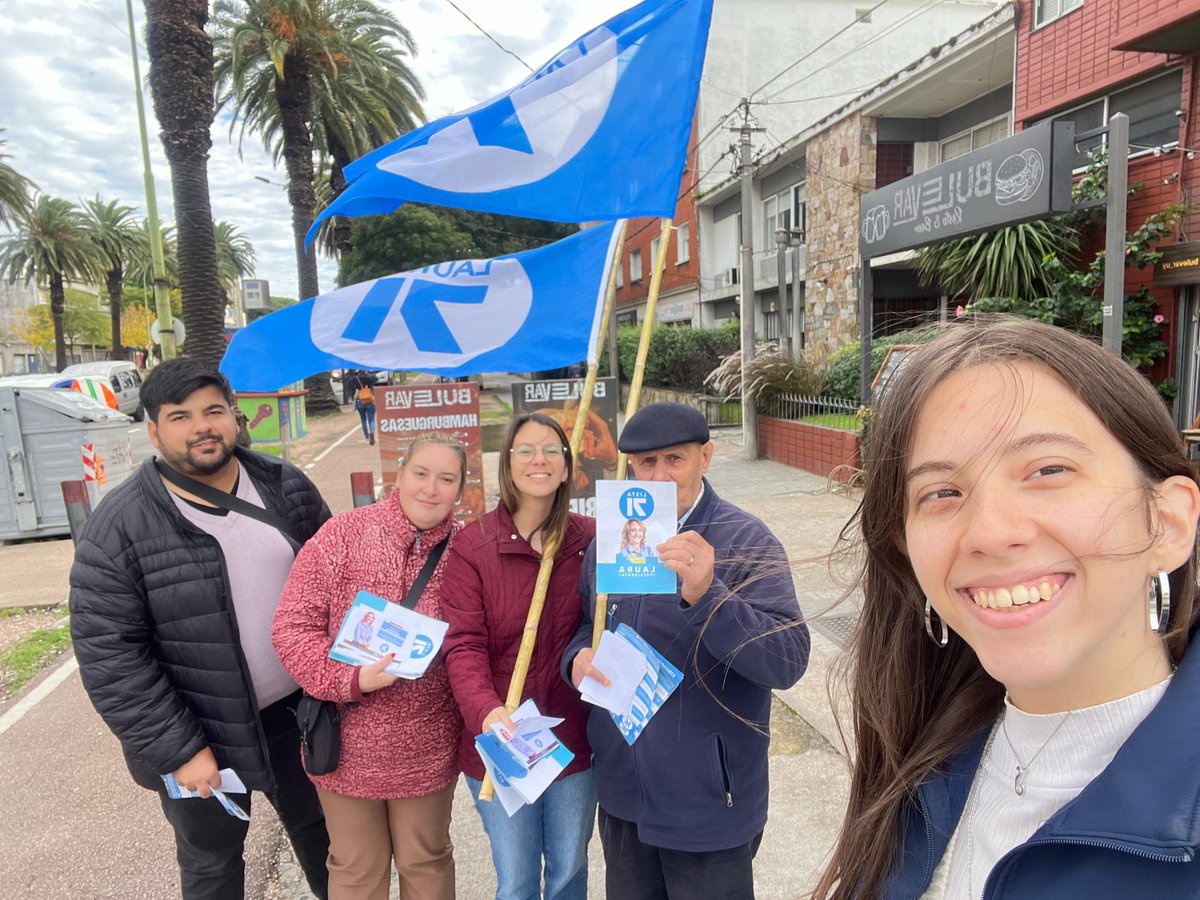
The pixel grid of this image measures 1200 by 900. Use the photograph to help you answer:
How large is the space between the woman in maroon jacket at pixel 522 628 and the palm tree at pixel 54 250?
155 feet

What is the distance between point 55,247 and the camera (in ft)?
129

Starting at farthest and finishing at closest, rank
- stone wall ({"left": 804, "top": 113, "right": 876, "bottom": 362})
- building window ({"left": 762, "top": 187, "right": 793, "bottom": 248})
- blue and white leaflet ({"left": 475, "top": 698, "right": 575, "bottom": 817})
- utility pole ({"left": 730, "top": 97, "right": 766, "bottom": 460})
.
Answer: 1. building window ({"left": 762, "top": 187, "right": 793, "bottom": 248})
2. stone wall ({"left": 804, "top": 113, "right": 876, "bottom": 362})
3. utility pole ({"left": 730, "top": 97, "right": 766, "bottom": 460})
4. blue and white leaflet ({"left": 475, "top": 698, "right": 575, "bottom": 817})

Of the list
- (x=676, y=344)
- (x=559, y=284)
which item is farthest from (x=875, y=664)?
(x=676, y=344)

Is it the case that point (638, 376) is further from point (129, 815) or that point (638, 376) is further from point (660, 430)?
point (129, 815)

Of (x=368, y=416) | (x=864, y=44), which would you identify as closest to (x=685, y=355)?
(x=368, y=416)

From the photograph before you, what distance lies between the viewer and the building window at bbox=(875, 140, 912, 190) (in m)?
16.2

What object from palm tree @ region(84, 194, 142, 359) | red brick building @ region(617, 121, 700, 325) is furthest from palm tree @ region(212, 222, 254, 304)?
red brick building @ region(617, 121, 700, 325)

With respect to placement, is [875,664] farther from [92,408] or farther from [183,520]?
[92,408]

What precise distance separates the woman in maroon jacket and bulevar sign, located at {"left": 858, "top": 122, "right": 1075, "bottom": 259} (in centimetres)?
694

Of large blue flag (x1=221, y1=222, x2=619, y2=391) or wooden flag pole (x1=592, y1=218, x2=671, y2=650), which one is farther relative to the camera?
large blue flag (x1=221, y1=222, x2=619, y2=391)

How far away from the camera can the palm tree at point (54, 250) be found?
128 feet

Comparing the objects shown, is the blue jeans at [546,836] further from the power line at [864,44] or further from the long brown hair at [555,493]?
the power line at [864,44]

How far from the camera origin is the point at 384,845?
2.49m

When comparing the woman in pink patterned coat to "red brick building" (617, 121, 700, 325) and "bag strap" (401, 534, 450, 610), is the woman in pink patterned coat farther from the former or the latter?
"red brick building" (617, 121, 700, 325)
